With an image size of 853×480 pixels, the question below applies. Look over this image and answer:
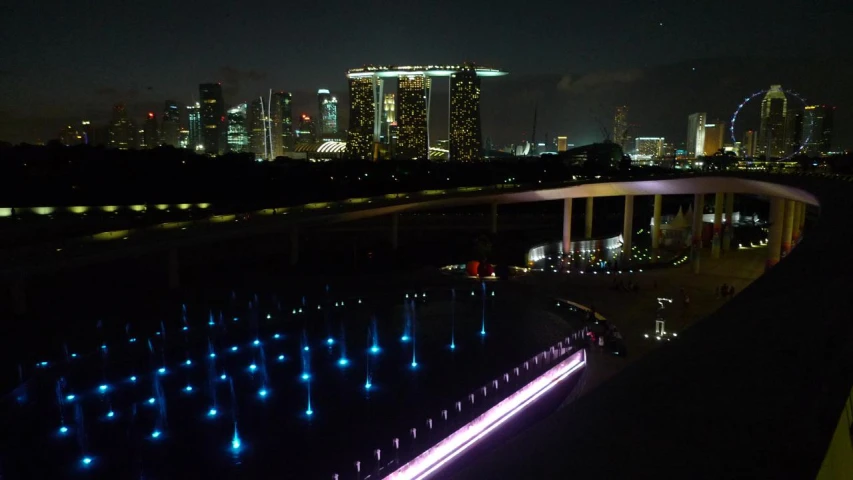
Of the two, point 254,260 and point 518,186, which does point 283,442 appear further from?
point 518,186

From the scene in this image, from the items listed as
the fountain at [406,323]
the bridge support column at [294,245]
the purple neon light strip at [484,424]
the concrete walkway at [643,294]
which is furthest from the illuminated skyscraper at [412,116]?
the purple neon light strip at [484,424]

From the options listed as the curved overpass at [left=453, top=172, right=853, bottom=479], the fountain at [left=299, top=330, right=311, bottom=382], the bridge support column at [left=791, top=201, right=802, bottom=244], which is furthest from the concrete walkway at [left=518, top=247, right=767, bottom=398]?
the curved overpass at [left=453, top=172, right=853, bottom=479]

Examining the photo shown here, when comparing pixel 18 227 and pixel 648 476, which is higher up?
pixel 648 476

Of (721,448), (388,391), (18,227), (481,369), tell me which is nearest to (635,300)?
(481,369)

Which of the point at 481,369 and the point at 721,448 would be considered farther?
the point at 481,369

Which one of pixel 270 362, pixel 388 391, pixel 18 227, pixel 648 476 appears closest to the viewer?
pixel 648 476

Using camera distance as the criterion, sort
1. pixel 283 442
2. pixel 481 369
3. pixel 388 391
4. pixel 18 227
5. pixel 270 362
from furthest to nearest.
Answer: pixel 18 227 < pixel 270 362 < pixel 481 369 < pixel 388 391 < pixel 283 442
